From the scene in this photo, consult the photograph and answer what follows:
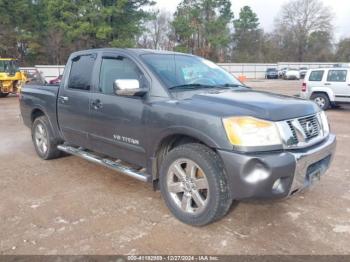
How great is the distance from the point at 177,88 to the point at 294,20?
79072mm

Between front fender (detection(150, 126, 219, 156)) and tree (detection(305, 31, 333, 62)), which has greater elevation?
tree (detection(305, 31, 333, 62))

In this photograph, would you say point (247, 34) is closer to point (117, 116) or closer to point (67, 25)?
point (67, 25)

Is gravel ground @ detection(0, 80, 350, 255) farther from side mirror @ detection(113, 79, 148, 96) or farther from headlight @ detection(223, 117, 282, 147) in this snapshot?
side mirror @ detection(113, 79, 148, 96)

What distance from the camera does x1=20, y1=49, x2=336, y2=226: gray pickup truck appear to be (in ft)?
10.1

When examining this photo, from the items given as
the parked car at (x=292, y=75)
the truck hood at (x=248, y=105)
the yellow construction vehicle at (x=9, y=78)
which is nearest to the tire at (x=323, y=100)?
the truck hood at (x=248, y=105)

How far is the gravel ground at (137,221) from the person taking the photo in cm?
311

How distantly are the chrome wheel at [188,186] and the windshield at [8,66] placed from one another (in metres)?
18.8

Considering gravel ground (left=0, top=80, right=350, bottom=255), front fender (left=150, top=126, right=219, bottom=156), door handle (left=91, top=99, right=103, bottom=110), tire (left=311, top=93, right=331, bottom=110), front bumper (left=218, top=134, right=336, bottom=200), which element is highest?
door handle (left=91, top=99, right=103, bottom=110)

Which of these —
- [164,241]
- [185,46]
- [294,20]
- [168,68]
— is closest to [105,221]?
[164,241]

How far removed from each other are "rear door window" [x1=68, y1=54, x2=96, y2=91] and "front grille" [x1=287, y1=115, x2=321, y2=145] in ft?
8.90

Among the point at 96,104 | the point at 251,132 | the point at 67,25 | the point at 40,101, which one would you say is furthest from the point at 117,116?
the point at 67,25

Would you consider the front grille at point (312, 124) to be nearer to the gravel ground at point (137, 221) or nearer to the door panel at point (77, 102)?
the gravel ground at point (137, 221)

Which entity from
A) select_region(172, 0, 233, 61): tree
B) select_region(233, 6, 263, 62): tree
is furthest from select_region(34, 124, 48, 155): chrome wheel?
select_region(233, 6, 263, 62): tree

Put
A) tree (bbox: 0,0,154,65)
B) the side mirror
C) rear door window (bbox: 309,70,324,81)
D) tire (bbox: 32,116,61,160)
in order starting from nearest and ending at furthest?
the side mirror → tire (bbox: 32,116,61,160) → rear door window (bbox: 309,70,324,81) → tree (bbox: 0,0,154,65)
